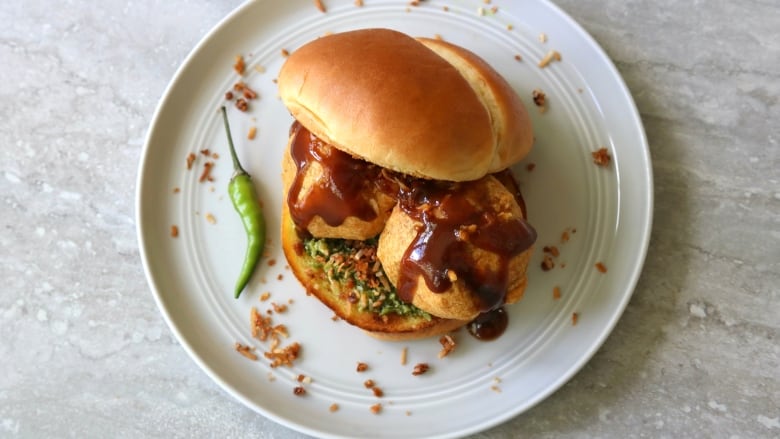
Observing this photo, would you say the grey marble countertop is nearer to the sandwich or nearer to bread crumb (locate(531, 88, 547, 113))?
bread crumb (locate(531, 88, 547, 113))

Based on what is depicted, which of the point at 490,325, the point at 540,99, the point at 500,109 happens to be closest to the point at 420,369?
the point at 490,325

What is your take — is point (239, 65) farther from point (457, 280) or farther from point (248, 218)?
point (457, 280)

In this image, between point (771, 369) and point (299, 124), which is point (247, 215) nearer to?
point (299, 124)

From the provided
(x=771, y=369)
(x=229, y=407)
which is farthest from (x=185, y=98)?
(x=771, y=369)

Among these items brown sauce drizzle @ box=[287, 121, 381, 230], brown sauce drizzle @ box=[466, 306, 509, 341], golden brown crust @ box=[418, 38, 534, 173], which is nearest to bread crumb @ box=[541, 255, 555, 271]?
brown sauce drizzle @ box=[466, 306, 509, 341]

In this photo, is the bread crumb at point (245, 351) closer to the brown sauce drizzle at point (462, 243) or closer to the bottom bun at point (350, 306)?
the bottom bun at point (350, 306)

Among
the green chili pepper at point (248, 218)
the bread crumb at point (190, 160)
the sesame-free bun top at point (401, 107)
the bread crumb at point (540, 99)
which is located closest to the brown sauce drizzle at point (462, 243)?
the sesame-free bun top at point (401, 107)
